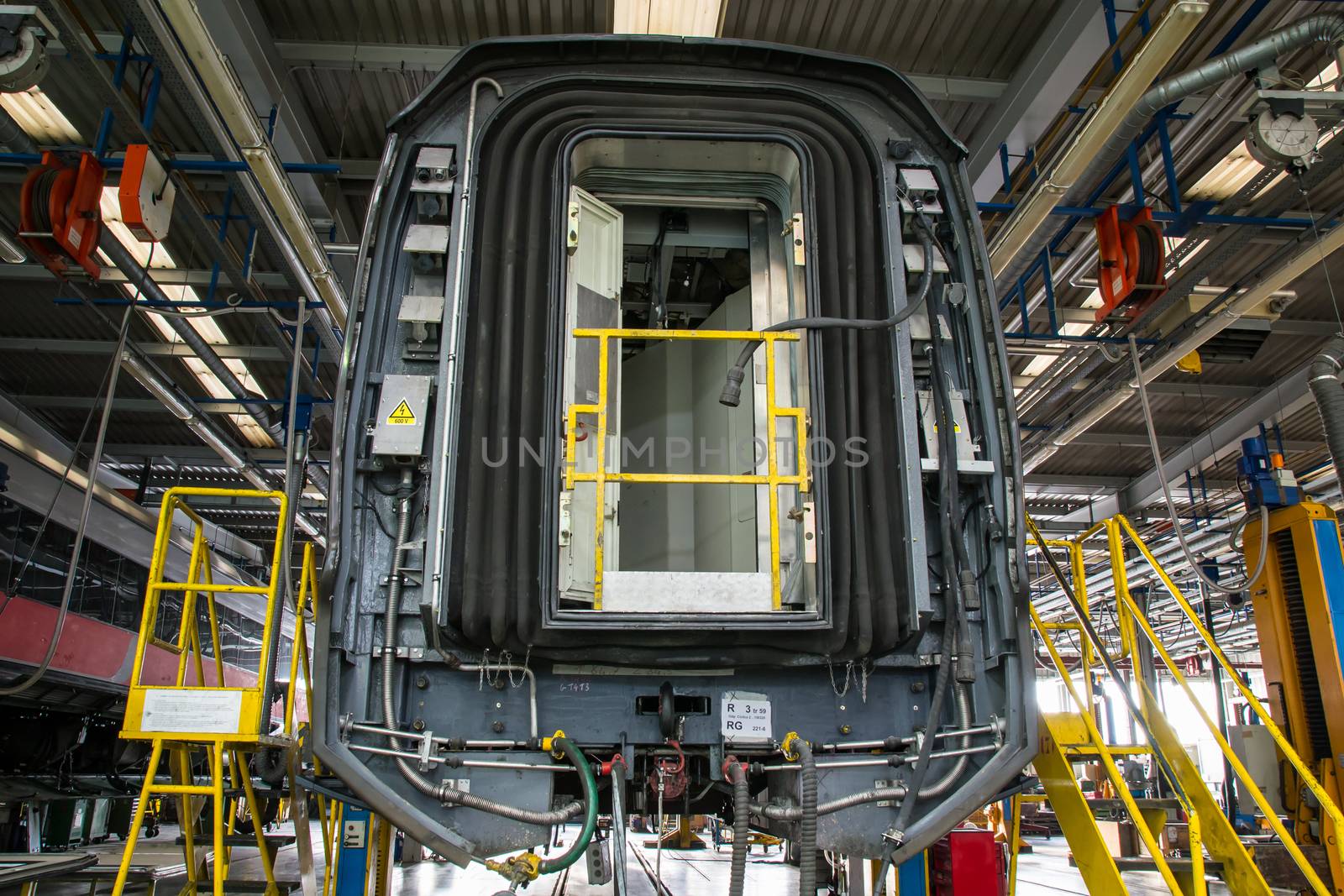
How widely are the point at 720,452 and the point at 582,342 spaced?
109cm

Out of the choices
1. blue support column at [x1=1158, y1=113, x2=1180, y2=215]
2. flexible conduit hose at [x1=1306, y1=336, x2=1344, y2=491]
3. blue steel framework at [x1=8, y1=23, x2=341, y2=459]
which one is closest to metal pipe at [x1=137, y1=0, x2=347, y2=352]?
blue steel framework at [x1=8, y1=23, x2=341, y2=459]

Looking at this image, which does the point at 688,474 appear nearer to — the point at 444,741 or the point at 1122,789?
the point at 444,741

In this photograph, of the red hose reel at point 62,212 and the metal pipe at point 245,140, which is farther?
the red hose reel at point 62,212

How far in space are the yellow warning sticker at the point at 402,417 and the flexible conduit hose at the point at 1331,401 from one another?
7.34 meters

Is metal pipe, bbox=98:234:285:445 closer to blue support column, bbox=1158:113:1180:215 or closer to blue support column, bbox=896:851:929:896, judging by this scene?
blue support column, bbox=896:851:929:896

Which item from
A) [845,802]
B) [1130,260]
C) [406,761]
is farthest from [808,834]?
[1130,260]

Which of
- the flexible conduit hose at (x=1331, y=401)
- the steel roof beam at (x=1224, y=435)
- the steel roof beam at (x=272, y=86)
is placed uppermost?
the steel roof beam at (x=272, y=86)

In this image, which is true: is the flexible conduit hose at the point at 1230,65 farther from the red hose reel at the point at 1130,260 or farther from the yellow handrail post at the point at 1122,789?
the yellow handrail post at the point at 1122,789

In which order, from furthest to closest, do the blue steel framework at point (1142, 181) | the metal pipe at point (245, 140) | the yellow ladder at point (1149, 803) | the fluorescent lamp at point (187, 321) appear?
the fluorescent lamp at point (187, 321) → the blue steel framework at point (1142, 181) → the metal pipe at point (245, 140) → the yellow ladder at point (1149, 803)

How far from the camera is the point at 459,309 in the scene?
3.79 m

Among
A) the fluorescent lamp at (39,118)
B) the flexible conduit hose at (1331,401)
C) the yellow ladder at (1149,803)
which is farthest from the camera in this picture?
the fluorescent lamp at (39,118)

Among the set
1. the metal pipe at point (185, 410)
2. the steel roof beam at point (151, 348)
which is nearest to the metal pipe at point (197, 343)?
the steel roof beam at point (151, 348)

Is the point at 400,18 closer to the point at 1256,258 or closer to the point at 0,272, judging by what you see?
the point at 0,272

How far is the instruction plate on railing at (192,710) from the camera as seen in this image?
12.2 feet
